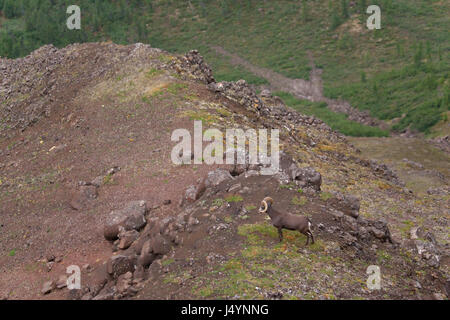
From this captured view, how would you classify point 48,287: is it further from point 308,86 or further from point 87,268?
point 308,86

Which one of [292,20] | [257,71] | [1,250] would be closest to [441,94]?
[257,71]

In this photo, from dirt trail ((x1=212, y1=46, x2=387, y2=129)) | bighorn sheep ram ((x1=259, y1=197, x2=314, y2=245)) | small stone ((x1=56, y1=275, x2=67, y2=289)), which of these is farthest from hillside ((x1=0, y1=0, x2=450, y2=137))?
small stone ((x1=56, y1=275, x2=67, y2=289))

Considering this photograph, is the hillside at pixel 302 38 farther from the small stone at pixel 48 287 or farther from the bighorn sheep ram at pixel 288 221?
the small stone at pixel 48 287

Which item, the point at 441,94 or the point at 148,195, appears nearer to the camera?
the point at 148,195

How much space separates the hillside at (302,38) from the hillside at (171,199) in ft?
107

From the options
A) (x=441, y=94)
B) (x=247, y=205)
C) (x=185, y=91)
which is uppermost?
(x=185, y=91)

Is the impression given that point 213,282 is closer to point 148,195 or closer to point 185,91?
point 148,195

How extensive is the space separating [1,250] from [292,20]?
286 ft

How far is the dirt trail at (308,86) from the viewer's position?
233ft

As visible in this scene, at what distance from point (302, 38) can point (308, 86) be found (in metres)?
16.6

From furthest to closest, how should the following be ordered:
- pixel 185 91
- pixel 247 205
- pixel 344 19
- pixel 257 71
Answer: pixel 344 19, pixel 257 71, pixel 185 91, pixel 247 205

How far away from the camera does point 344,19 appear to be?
94.9 metres

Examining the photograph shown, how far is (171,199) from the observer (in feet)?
71.4
